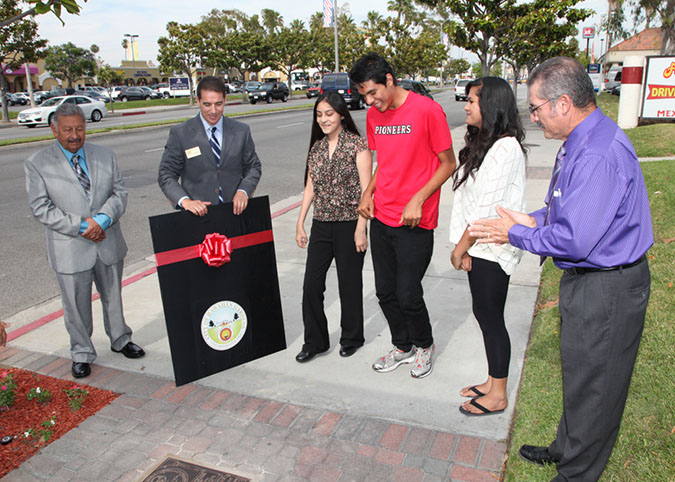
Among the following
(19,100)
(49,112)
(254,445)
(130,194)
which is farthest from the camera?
(19,100)

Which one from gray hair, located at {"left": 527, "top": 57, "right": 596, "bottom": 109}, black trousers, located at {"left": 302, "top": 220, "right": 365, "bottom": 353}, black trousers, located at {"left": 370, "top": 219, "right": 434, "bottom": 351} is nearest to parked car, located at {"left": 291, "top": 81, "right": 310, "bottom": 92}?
black trousers, located at {"left": 302, "top": 220, "right": 365, "bottom": 353}

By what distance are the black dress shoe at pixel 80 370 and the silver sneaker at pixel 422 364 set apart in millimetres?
2243

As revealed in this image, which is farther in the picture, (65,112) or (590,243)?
(65,112)

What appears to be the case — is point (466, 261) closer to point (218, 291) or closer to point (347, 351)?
point (347, 351)

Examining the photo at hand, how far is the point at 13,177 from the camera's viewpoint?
12023 mm

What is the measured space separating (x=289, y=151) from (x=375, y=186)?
11.8 m

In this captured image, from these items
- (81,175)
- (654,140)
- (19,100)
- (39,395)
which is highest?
(19,100)

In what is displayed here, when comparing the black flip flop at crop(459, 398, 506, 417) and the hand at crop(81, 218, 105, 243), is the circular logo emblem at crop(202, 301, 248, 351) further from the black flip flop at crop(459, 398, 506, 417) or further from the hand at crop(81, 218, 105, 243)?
the black flip flop at crop(459, 398, 506, 417)

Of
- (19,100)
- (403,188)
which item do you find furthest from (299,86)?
(403,188)

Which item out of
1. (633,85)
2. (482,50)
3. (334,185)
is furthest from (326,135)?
(482,50)

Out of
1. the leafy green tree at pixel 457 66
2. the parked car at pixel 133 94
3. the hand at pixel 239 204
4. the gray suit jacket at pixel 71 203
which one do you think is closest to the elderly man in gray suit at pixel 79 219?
the gray suit jacket at pixel 71 203

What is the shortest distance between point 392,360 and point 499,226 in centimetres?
176

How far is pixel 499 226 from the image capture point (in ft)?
7.79

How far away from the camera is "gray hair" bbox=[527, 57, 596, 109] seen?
7.08 ft
